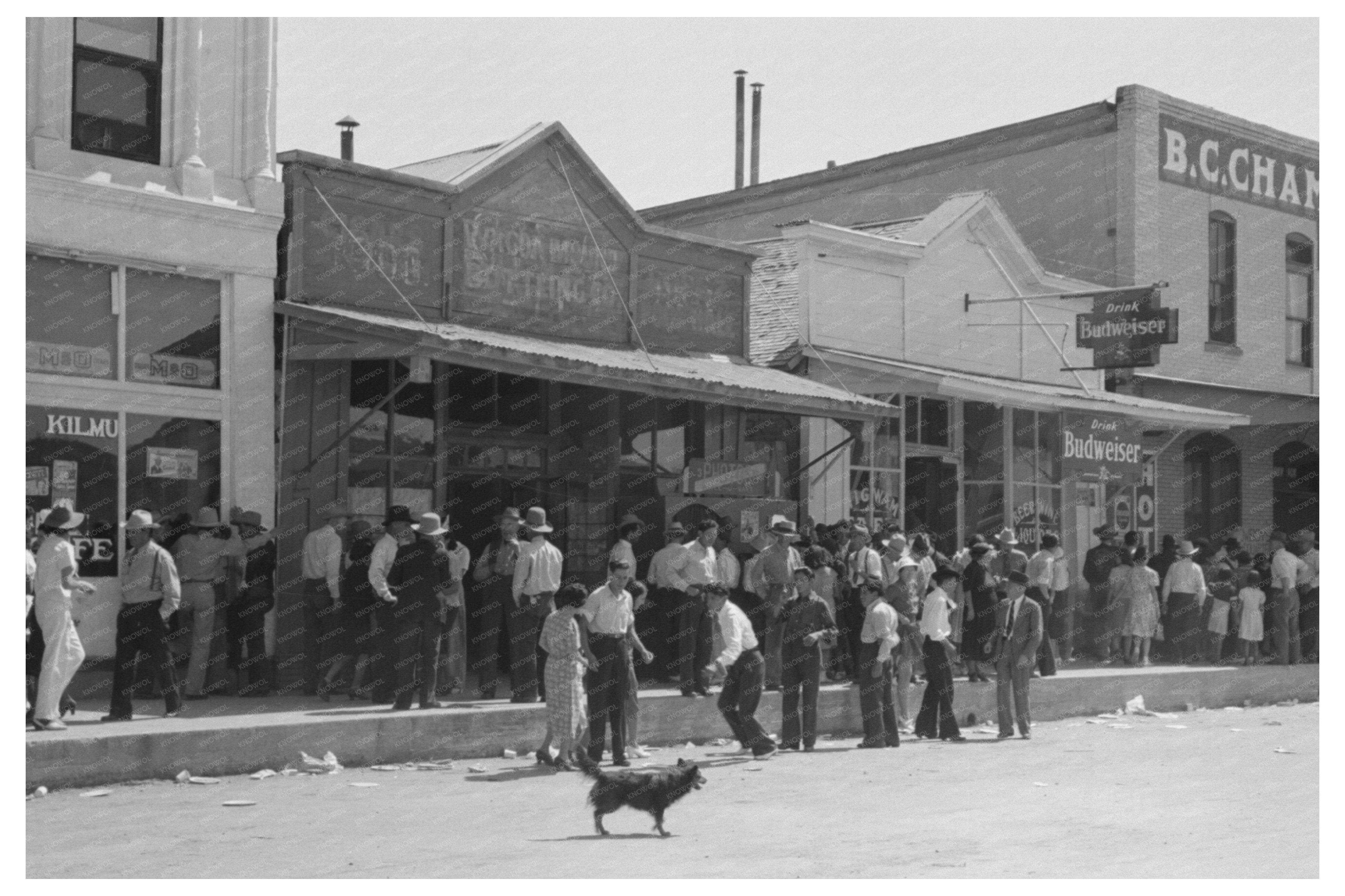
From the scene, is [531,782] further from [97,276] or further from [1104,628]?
[1104,628]

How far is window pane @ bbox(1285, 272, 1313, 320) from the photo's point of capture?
3253 cm

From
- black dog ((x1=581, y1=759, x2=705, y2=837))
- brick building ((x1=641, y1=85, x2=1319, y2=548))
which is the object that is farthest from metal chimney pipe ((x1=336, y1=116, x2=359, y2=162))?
black dog ((x1=581, y1=759, x2=705, y2=837))

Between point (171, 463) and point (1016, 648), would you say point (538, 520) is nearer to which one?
point (171, 463)

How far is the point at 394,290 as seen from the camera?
59.7 feet

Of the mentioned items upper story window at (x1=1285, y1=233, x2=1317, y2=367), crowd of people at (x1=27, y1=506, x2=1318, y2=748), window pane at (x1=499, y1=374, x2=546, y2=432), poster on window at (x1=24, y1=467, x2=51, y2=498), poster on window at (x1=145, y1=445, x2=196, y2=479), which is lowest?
crowd of people at (x1=27, y1=506, x2=1318, y2=748)

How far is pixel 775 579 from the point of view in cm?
1783

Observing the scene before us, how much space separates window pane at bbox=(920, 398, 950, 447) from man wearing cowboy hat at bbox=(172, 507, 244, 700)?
11799mm

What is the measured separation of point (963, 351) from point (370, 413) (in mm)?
11994

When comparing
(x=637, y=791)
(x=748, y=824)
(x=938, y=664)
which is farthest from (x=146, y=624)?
(x=938, y=664)

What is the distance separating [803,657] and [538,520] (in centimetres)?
267

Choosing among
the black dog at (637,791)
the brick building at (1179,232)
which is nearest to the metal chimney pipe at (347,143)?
the brick building at (1179,232)

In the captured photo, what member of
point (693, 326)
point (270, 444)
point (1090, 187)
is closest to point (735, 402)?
point (693, 326)

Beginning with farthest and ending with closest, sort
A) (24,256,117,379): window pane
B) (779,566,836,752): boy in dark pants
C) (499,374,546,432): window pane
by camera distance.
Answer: (499,374,546,432): window pane < (779,566,836,752): boy in dark pants < (24,256,117,379): window pane

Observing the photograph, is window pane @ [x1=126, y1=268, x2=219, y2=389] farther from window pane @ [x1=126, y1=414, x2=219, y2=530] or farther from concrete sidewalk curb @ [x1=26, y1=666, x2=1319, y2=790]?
concrete sidewalk curb @ [x1=26, y1=666, x2=1319, y2=790]
